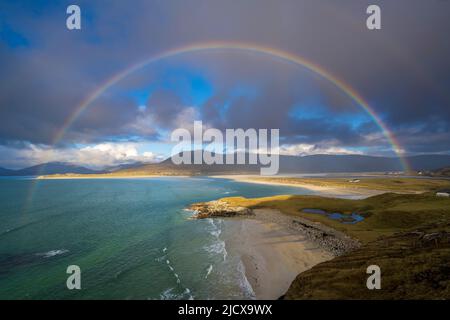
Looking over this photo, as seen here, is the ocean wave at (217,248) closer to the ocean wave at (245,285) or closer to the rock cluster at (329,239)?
the ocean wave at (245,285)

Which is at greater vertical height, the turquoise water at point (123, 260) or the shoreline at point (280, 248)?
the shoreline at point (280, 248)

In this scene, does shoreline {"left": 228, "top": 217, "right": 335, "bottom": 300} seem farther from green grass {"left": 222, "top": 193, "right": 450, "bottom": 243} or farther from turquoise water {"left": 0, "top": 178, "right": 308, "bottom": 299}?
green grass {"left": 222, "top": 193, "right": 450, "bottom": 243}

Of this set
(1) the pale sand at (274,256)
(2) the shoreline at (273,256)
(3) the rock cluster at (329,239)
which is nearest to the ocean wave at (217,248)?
(2) the shoreline at (273,256)

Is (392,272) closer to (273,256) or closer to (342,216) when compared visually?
(273,256)

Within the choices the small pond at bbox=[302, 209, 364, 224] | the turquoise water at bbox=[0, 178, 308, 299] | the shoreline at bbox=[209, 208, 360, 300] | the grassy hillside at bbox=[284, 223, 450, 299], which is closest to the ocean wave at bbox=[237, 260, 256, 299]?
the turquoise water at bbox=[0, 178, 308, 299]

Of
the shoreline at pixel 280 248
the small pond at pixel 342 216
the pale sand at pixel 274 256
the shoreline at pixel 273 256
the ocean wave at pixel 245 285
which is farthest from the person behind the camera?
the small pond at pixel 342 216

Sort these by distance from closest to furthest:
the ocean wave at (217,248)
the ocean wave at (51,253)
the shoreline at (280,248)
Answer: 1. the shoreline at (280,248)
2. the ocean wave at (217,248)
3. the ocean wave at (51,253)

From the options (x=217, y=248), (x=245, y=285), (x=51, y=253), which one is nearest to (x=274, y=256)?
(x=245, y=285)
